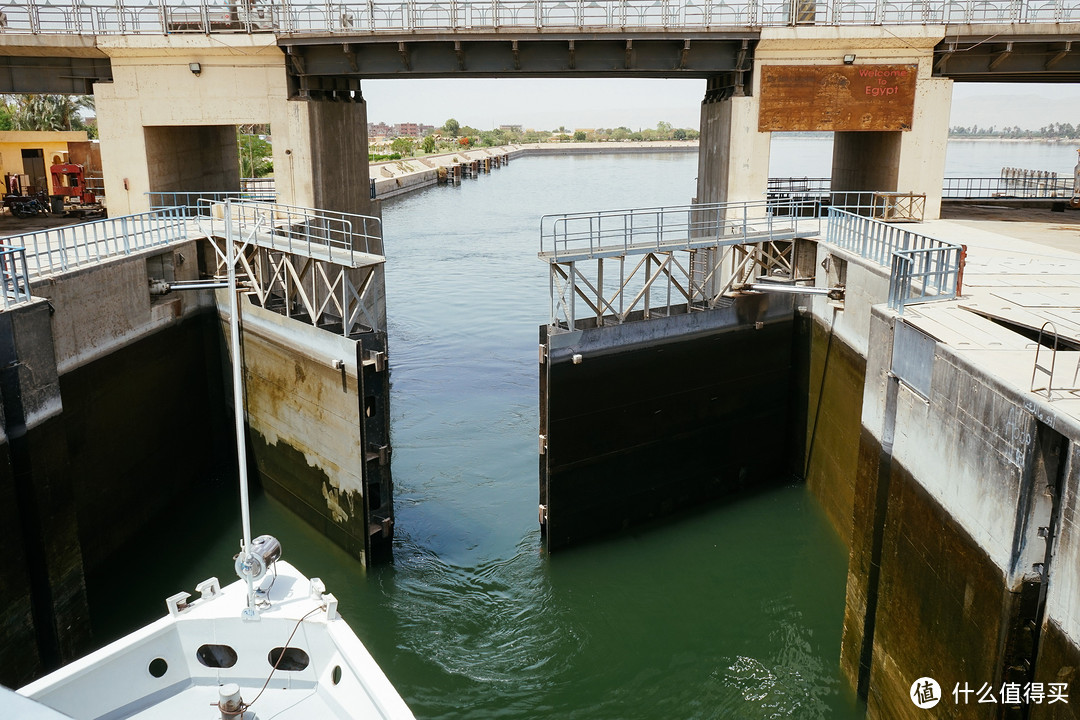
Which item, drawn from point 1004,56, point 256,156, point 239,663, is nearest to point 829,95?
point 1004,56

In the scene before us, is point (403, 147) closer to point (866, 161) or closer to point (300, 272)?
point (866, 161)

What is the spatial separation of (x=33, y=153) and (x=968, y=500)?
4222cm

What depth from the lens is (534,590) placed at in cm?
1628

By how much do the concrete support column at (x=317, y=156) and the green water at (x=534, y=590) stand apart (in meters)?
6.51

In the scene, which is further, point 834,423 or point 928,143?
point 928,143

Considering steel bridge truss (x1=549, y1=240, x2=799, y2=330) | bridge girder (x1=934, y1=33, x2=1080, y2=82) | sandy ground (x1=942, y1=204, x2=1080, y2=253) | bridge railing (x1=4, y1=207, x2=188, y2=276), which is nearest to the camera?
bridge railing (x1=4, y1=207, x2=188, y2=276)

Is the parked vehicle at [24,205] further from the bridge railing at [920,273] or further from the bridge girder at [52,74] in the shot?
the bridge railing at [920,273]

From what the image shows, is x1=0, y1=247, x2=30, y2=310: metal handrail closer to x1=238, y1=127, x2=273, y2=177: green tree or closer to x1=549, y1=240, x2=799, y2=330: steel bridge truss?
x1=549, y1=240, x2=799, y2=330: steel bridge truss

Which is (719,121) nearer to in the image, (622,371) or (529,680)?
(622,371)

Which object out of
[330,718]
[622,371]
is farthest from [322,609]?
[622,371]

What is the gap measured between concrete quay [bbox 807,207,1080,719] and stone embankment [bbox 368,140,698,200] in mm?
34853

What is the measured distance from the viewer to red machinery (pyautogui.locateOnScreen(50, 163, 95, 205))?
1372 inches

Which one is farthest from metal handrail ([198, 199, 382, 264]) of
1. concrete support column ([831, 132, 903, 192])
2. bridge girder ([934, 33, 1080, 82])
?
bridge girder ([934, 33, 1080, 82])

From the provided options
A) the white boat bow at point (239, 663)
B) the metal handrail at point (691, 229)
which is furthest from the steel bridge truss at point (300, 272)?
the white boat bow at point (239, 663)
